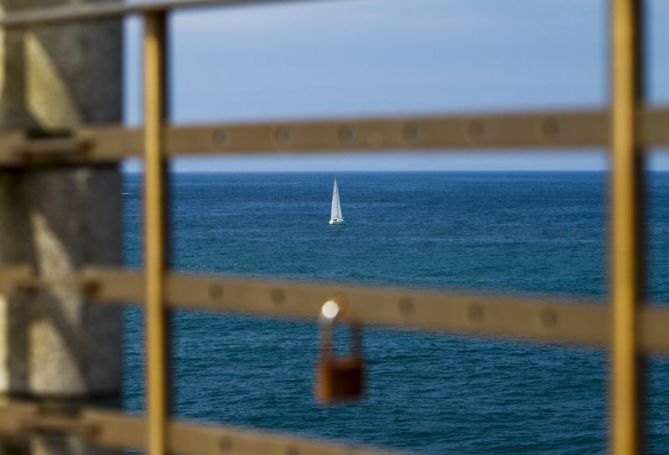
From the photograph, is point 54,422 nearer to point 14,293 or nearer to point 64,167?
point 14,293

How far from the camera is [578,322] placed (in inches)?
94.7

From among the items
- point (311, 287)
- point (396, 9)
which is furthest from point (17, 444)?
point (396, 9)

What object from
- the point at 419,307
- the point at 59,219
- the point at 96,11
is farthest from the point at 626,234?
the point at 59,219

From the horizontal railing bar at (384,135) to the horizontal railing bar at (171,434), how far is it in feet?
1.94

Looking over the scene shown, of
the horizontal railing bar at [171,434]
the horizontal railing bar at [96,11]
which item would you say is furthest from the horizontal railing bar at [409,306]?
the horizontal railing bar at [96,11]

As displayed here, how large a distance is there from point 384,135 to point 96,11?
90cm

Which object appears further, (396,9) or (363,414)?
(396,9)

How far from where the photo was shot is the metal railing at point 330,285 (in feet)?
7.70

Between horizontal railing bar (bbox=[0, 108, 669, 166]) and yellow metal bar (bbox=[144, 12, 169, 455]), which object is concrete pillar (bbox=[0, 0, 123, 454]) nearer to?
horizontal railing bar (bbox=[0, 108, 669, 166])

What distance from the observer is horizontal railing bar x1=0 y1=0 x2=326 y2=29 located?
284 cm

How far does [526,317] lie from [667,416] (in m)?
44.7

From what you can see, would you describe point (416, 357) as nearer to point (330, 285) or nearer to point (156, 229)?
point (156, 229)

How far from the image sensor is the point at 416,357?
5347 centimetres

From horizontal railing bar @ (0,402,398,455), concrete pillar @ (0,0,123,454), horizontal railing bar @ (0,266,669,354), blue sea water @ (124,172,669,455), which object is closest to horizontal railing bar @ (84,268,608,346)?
horizontal railing bar @ (0,266,669,354)
